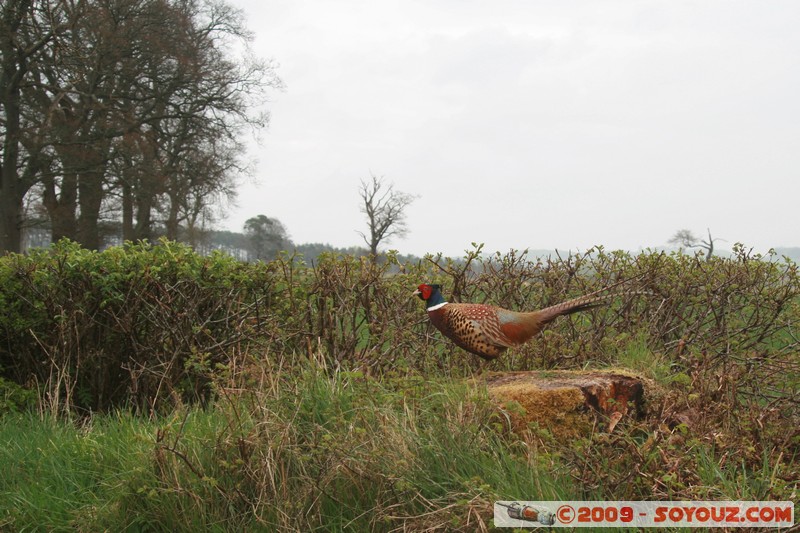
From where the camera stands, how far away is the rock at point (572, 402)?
13.5 feet

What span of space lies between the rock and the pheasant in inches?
16.8

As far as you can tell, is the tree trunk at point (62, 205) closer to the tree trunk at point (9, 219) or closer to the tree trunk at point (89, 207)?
the tree trunk at point (89, 207)

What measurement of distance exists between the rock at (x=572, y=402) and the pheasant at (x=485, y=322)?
428mm

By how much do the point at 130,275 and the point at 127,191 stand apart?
19318 mm

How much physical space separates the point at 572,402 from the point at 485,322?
83 cm

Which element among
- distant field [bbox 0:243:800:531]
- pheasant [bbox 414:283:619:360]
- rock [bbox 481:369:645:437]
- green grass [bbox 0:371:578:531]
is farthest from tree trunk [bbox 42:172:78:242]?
rock [bbox 481:369:645:437]

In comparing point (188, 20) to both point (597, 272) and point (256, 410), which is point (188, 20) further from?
point (256, 410)

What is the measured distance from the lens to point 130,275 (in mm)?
6371

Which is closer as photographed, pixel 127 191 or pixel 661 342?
pixel 661 342

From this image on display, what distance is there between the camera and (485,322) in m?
4.68

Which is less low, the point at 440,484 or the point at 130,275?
the point at 130,275

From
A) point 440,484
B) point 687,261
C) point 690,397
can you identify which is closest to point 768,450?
point 690,397

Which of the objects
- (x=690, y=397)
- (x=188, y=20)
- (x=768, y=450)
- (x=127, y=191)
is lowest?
(x=768, y=450)

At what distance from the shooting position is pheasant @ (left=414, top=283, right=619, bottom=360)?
15.3 ft
